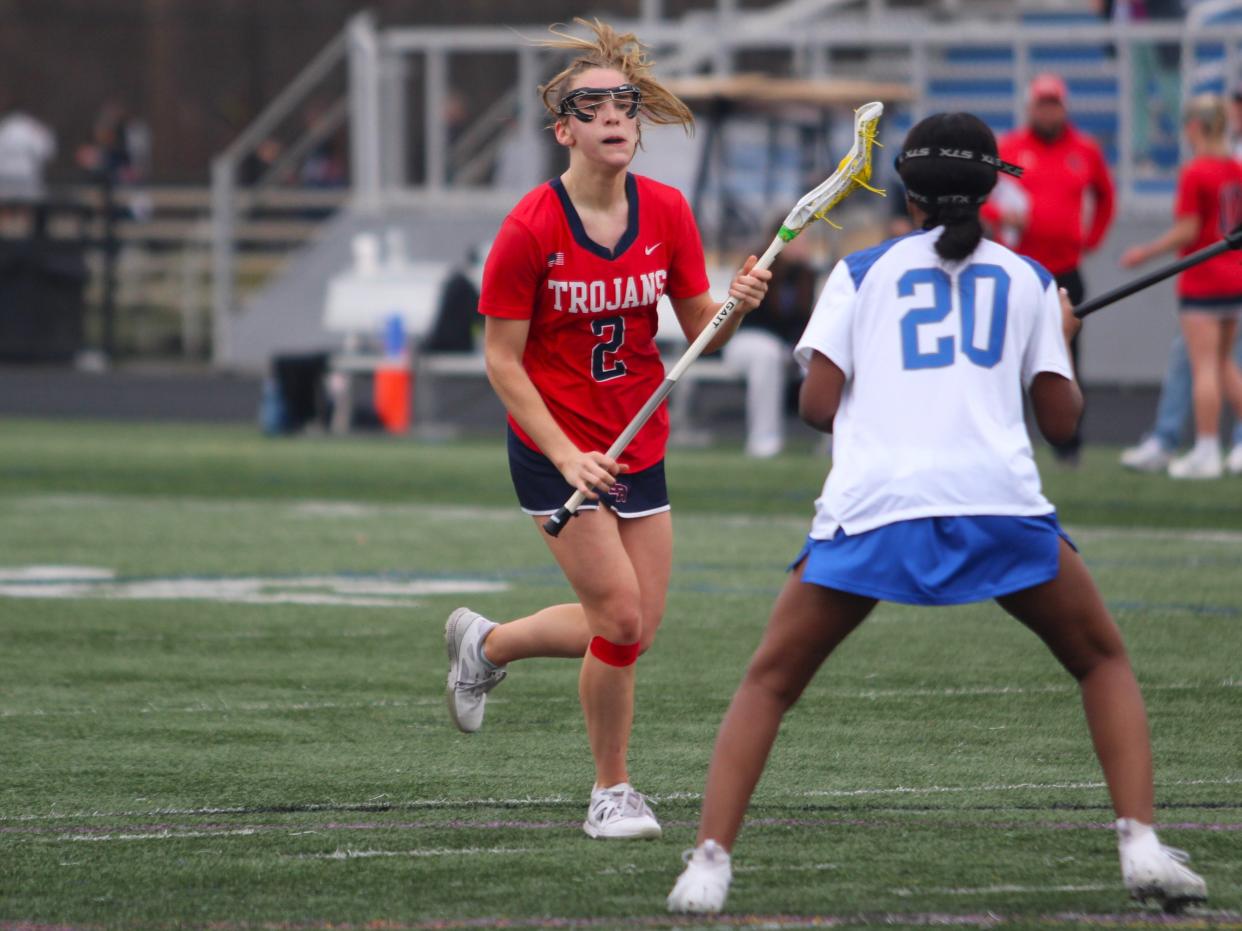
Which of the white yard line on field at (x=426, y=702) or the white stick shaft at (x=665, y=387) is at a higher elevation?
the white stick shaft at (x=665, y=387)

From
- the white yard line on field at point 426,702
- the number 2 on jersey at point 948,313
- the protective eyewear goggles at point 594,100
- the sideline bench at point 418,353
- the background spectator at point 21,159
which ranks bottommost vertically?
the white yard line on field at point 426,702

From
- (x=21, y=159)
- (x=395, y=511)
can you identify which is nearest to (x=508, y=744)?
(x=395, y=511)

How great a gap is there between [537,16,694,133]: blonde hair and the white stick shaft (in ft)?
1.71

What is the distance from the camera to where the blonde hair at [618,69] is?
5777mm

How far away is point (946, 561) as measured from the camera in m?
4.50

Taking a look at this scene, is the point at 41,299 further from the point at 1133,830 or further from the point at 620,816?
the point at 1133,830

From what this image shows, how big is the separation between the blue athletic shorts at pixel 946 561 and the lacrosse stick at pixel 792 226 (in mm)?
1096

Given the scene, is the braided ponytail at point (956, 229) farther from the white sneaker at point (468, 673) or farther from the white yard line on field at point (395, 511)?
the white yard line on field at point (395, 511)

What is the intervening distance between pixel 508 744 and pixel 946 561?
2396 millimetres

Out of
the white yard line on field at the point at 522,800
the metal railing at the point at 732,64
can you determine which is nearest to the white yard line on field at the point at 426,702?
the white yard line on field at the point at 522,800

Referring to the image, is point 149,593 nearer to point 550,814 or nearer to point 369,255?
point 550,814

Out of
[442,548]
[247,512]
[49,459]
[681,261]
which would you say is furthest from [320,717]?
[49,459]

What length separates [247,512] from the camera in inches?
516

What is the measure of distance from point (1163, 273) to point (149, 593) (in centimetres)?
559
